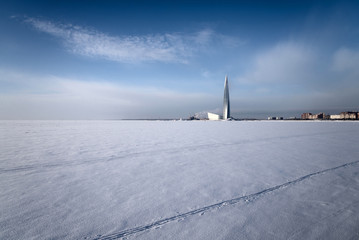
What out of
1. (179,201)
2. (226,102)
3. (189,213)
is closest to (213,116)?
(226,102)

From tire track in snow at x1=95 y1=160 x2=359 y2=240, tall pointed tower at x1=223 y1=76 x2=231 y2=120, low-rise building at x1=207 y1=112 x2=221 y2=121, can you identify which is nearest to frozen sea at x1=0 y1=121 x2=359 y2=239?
tire track in snow at x1=95 y1=160 x2=359 y2=240

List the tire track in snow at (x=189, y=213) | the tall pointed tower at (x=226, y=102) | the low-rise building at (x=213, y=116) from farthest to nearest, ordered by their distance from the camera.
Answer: the low-rise building at (x=213, y=116), the tall pointed tower at (x=226, y=102), the tire track in snow at (x=189, y=213)

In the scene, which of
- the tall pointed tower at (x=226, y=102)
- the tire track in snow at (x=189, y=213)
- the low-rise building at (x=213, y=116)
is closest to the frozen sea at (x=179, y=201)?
the tire track in snow at (x=189, y=213)

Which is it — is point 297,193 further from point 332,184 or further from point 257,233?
point 257,233

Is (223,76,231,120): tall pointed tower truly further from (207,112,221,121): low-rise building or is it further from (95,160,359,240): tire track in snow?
(95,160,359,240): tire track in snow

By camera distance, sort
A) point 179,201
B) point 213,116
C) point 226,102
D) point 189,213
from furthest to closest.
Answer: point 213,116
point 226,102
point 179,201
point 189,213

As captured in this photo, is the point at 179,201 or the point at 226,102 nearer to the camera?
the point at 179,201

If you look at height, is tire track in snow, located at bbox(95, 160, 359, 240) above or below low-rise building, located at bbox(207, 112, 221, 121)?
below

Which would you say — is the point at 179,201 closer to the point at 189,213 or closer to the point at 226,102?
the point at 189,213

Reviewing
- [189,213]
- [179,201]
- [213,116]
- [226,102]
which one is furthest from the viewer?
[213,116]

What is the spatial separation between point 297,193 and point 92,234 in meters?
3.82

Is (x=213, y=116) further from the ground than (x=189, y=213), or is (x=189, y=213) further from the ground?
(x=213, y=116)

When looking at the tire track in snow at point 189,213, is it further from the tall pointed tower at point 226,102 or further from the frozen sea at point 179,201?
the tall pointed tower at point 226,102

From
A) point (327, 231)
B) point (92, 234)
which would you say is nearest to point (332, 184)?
point (327, 231)
